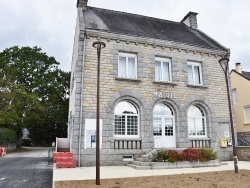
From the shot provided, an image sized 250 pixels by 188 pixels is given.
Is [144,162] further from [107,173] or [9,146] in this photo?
[9,146]

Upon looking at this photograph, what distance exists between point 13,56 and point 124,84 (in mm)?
23068

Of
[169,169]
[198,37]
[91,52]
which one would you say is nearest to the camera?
[169,169]

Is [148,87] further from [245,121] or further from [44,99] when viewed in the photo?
[44,99]

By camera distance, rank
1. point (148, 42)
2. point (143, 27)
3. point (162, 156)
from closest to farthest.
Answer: point (162, 156) < point (148, 42) < point (143, 27)

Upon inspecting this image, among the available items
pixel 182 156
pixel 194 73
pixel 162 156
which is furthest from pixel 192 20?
pixel 162 156

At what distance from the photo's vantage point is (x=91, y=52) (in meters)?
12.5

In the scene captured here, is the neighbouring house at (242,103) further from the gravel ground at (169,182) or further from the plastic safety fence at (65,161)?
the plastic safety fence at (65,161)

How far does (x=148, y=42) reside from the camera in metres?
13.7

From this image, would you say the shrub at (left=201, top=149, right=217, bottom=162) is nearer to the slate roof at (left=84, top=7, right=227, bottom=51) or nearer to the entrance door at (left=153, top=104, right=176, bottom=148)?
the entrance door at (left=153, top=104, right=176, bottom=148)

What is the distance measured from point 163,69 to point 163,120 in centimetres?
313

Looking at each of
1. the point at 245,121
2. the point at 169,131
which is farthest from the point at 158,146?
the point at 245,121

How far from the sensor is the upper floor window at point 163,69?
45.8ft

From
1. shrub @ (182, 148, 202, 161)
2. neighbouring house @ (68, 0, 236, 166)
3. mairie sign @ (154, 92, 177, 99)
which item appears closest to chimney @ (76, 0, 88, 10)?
neighbouring house @ (68, 0, 236, 166)

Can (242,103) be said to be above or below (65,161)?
above
